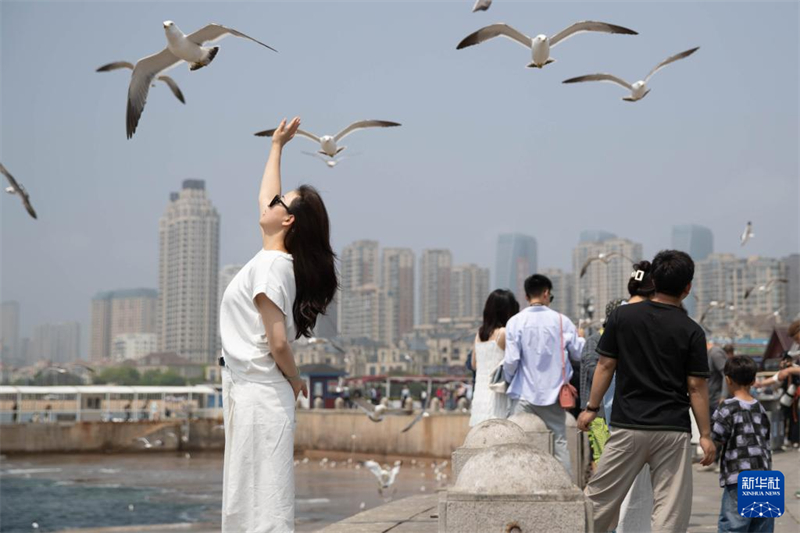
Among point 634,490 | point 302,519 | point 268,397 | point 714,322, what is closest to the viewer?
point 268,397

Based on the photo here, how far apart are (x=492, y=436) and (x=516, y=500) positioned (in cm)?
270

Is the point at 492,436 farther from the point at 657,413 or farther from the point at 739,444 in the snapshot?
the point at 657,413

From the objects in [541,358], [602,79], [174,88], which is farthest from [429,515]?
[602,79]

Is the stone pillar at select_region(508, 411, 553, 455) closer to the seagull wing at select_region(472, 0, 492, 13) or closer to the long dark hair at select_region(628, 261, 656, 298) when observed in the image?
the long dark hair at select_region(628, 261, 656, 298)

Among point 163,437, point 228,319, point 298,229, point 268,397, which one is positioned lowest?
point 163,437

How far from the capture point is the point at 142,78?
11578 mm

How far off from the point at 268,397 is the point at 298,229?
721 millimetres

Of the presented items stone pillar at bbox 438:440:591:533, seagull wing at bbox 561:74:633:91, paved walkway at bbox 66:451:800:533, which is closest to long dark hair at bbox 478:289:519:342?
paved walkway at bbox 66:451:800:533

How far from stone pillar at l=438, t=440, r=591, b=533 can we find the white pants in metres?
0.98

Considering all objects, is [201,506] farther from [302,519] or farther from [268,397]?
[268,397]

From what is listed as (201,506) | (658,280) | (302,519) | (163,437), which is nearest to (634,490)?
(658,280)

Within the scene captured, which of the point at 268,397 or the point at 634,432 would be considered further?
the point at 634,432

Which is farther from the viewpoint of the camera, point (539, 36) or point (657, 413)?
point (539, 36)

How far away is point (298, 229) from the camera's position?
478 cm
